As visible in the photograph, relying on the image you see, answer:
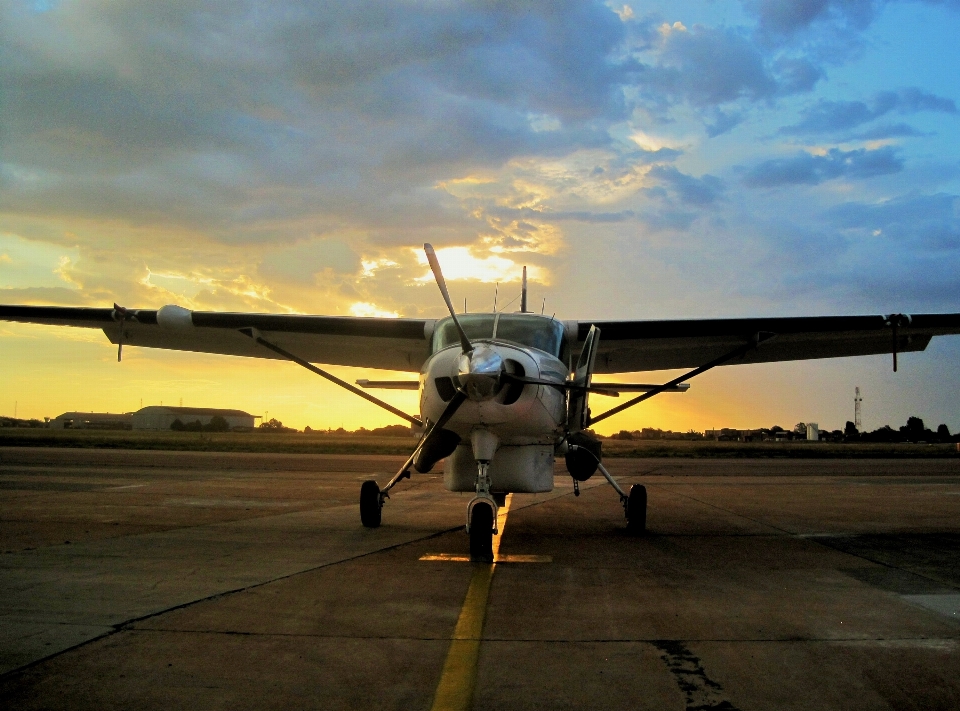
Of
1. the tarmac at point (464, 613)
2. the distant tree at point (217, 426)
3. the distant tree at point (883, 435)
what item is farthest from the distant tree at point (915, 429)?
the tarmac at point (464, 613)

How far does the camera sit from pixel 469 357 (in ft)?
26.3

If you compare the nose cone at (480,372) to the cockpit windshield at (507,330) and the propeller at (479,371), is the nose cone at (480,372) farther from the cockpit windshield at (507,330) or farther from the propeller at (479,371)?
the cockpit windshield at (507,330)

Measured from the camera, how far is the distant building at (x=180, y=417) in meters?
116

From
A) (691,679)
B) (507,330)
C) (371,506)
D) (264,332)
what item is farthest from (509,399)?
(264,332)

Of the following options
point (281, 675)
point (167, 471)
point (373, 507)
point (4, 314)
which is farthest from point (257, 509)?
point (167, 471)

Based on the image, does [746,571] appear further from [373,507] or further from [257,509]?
[257,509]

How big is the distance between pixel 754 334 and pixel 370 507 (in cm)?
651

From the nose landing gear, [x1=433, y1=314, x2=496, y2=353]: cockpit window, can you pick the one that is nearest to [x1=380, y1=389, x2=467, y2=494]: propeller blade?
the nose landing gear

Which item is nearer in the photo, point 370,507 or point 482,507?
point 482,507

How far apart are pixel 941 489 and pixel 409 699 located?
67.1 ft

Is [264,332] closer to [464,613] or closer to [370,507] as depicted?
[370,507]

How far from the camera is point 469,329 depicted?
9.69 meters

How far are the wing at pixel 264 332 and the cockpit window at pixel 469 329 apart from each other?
1257 mm

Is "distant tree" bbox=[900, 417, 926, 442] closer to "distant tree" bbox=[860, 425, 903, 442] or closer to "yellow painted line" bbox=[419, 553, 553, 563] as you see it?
"distant tree" bbox=[860, 425, 903, 442]
